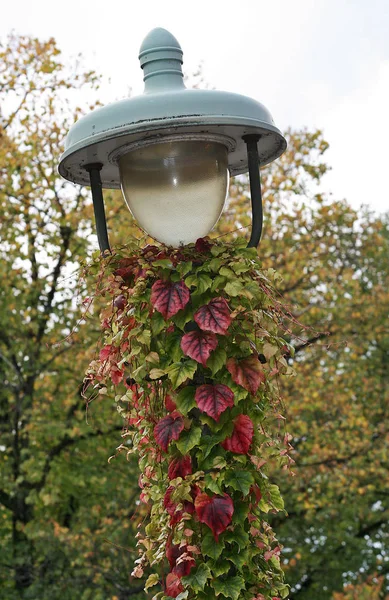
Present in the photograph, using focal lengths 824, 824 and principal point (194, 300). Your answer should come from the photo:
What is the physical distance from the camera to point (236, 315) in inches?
95.5

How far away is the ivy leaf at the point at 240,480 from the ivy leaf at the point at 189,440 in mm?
133

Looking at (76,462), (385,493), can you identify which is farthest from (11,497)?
(385,493)

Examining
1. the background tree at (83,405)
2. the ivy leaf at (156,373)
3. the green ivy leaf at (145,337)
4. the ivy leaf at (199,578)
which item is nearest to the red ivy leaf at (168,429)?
the ivy leaf at (156,373)

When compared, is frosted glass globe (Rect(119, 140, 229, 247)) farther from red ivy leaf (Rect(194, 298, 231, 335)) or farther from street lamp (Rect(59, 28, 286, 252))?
red ivy leaf (Rect(194, 298, 231, 335))

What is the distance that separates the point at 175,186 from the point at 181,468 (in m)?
0.83

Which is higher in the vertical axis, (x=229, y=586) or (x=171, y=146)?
(x=171, y=146)

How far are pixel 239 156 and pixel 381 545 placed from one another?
10646mm

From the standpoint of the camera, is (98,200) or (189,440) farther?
(98,200)

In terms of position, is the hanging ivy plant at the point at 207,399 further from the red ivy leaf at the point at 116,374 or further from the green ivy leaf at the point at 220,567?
the red ivy leaf at the point at 116,374

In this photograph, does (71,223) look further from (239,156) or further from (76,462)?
(239,156)

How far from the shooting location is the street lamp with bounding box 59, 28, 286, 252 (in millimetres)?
2240

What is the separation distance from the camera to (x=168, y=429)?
2.38m

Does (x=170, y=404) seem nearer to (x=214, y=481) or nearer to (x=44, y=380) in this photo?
(x=214, y=481)

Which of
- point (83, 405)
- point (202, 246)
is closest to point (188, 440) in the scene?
point (202, 246)
